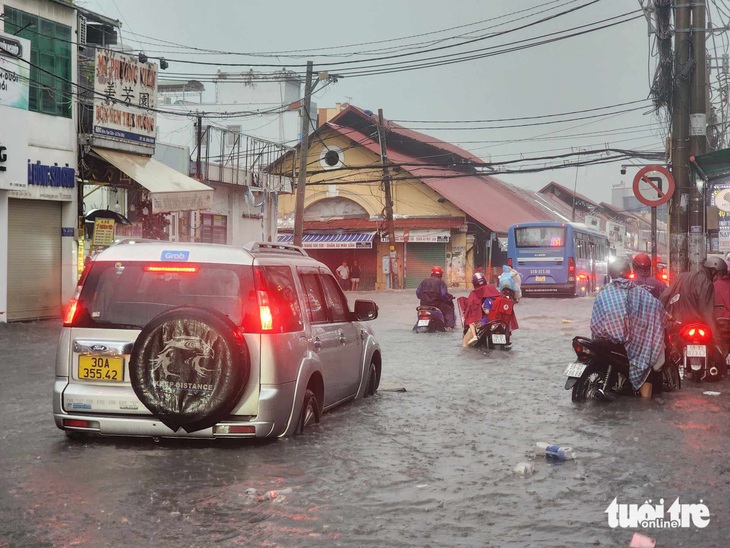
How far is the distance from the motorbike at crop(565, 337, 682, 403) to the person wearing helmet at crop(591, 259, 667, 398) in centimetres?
11

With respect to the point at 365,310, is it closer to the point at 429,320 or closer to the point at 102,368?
the point at 102,368

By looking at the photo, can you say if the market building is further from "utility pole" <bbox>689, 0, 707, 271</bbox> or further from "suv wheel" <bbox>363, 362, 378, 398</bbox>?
"suv wheel" <bbox>363, 362, 378, 398</bbox>

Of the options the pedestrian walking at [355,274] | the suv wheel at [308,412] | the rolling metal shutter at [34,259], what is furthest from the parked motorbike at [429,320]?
the pedestrian walking at [355,274]

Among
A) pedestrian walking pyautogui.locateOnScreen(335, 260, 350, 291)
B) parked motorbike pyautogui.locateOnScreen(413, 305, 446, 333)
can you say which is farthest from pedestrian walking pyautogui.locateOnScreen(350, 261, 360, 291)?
parked motorbike pyautogui.locateOnScreen(413, 305, 446, 333)

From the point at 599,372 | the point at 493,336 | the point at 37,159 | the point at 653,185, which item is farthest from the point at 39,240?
the point at 599,372

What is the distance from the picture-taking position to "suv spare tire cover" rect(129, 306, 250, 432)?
293 inches

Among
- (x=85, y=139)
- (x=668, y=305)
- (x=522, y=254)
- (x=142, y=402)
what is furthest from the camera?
(x=522, y=254)

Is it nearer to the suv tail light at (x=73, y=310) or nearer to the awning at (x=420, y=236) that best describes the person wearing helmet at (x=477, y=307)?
the suv tail light at (x=73, y=310)

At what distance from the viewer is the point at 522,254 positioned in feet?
143

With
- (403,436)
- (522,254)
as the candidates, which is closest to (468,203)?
(522,254)

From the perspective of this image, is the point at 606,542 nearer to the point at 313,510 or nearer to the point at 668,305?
the point at 313,510

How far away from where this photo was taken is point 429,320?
22.9m

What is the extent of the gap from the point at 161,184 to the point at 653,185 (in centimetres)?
1422

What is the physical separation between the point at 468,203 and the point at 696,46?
118 ft
